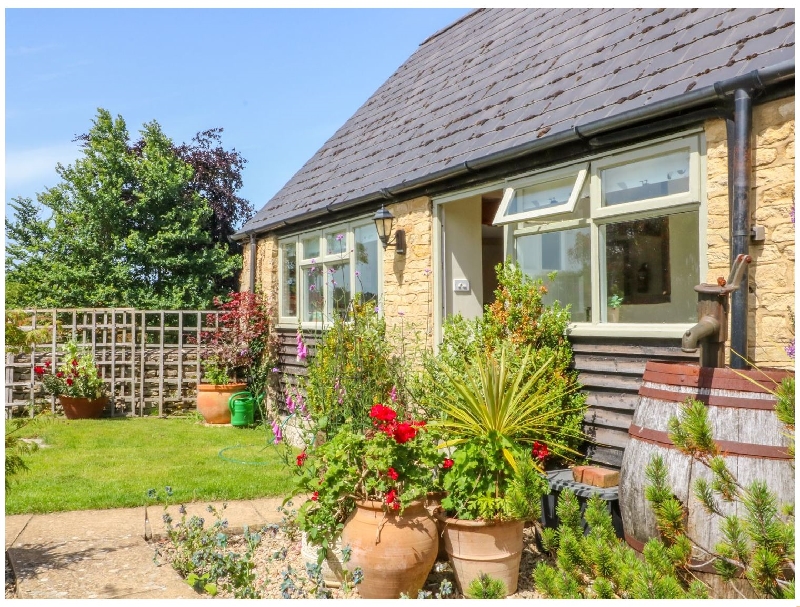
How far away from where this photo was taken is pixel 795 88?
388cm

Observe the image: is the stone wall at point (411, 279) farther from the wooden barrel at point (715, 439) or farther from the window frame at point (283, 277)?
the wooden barrel at point (715, 439)

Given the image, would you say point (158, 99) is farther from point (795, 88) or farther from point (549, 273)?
point (795, 88)

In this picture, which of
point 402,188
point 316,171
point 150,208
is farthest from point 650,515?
point 150,208

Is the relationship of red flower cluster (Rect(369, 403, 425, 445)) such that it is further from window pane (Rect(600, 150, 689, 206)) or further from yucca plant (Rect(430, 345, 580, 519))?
window pane (Rect(600, 150, 689, 206))

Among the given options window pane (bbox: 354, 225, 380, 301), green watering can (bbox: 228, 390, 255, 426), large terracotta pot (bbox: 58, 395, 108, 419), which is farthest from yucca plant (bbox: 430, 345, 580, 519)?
large terracotta pot (bbox: 58, 395, 108, 419)

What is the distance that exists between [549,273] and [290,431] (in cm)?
459

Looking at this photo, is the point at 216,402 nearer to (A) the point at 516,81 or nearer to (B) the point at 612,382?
(A) the point at 516,81

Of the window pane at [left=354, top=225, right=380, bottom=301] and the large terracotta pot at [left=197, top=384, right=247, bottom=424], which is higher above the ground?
the window pane at [left=354, top=225, right=380, bottom=301]

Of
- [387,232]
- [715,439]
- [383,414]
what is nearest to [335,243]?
[387,232]

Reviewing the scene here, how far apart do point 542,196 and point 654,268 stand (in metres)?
1.25

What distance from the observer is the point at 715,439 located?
338cm

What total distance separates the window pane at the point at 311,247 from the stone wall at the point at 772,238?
6.43 m

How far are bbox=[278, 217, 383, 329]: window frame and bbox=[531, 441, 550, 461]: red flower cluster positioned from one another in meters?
3.46

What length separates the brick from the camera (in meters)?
4.39
